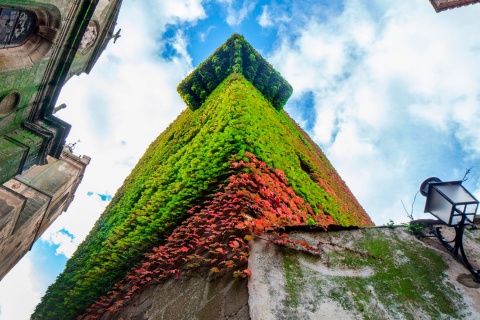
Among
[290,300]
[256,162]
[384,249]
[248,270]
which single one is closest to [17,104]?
[256,162]

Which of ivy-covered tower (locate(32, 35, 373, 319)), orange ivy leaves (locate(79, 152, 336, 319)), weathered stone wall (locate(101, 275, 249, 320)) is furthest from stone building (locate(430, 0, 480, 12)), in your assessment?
weathered stone wall (locate(101, 275, 249, 320))

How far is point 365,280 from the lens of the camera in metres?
3.13

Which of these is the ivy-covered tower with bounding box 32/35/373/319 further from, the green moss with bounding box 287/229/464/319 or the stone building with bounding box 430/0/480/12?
the stone building with bounding box 430/0/480/12

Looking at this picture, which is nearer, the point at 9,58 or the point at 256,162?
the point at 256,162

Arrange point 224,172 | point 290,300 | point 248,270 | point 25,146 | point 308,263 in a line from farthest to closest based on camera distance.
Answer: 1. point 25,146
2. point 224,172
3. point 308,263
4. point 248,270
5. point 290,300

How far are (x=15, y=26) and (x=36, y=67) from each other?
48.8 inches

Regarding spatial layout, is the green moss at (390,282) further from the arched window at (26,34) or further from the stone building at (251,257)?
the arched window at (26,34)

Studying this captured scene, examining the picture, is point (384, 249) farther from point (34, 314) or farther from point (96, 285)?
point (34, 314)

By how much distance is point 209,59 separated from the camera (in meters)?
11.8

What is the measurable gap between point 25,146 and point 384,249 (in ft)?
36.3

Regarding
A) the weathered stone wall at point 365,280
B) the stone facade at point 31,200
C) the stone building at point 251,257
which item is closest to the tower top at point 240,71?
the stone building at point 251,257

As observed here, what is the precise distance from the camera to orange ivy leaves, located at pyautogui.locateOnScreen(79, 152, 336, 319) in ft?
12.0

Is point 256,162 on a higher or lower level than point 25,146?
higher

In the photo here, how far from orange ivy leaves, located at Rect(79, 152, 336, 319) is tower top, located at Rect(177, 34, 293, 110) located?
6484mm
